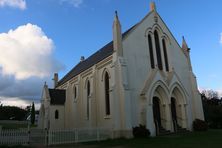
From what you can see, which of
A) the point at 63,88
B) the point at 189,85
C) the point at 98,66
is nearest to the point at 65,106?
the point at 63,88

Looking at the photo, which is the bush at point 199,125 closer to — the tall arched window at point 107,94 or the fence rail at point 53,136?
the tall arched window at point 107,94

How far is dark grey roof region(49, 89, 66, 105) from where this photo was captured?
3800cm

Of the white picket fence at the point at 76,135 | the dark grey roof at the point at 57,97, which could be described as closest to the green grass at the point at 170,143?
the white picket fence at the point at 76,135

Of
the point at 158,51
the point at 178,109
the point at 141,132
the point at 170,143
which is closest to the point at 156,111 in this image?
the point at 178,109

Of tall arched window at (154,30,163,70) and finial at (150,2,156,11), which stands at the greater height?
finial at (150,2,156,11)

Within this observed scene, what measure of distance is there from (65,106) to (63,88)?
15.1 feet

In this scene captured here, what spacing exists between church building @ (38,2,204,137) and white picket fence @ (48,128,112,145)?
1.19 meters

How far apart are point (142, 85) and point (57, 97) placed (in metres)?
19.5

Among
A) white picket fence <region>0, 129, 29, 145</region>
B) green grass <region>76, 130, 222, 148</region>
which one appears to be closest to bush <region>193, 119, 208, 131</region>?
green grass <region>76, 130, 222, 148</region>

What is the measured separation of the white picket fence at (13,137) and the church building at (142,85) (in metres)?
8.28

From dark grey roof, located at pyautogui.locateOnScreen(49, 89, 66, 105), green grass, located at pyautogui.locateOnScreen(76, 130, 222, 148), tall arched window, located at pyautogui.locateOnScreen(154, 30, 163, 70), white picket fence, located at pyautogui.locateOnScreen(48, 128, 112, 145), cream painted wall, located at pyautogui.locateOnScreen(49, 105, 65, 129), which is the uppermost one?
tall arched window, located at pyautogui.locateOnScreen(154, 30, 163, 70)

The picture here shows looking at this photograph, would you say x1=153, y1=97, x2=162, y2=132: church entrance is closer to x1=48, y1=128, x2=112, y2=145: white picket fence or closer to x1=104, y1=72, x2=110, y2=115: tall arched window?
x1=104, y1=72, x2=110, y2=115: tall arched window

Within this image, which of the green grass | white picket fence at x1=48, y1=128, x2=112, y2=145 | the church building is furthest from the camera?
the church building

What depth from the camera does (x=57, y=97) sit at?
127ft
